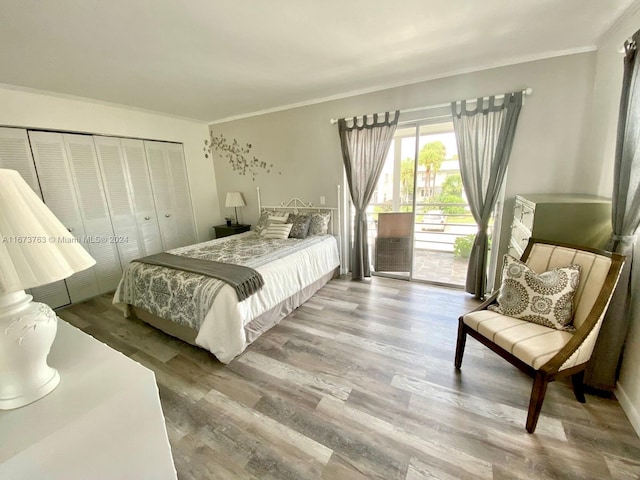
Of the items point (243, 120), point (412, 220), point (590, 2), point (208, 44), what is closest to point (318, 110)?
point (243, 120)

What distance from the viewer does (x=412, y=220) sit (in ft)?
11.0

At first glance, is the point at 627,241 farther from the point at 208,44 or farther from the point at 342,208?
the point at 208,44

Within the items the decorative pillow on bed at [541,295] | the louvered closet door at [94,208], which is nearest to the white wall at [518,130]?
the decorative pillow on bed at [541,295]

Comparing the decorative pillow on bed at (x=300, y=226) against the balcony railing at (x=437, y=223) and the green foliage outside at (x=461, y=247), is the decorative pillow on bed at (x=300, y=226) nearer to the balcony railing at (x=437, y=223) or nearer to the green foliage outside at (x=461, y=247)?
the balcony railing at (x=437, y=223)

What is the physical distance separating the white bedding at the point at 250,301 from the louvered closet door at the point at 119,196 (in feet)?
3.30

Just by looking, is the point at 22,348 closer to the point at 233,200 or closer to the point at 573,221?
the point at 573,221

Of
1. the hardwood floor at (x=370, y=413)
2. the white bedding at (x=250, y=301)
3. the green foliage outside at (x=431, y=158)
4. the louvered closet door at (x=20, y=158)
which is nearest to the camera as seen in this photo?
the hardwood floor at (x=370, y=413)

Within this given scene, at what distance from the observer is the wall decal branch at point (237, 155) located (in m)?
4.15

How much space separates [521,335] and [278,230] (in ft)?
8.92

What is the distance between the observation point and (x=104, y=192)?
11.2 feet

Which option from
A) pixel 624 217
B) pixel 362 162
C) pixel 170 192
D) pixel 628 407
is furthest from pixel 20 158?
pixel 628 407

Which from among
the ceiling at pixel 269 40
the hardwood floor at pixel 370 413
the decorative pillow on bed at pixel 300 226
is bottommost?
the hardwood floor at pixel 370 413

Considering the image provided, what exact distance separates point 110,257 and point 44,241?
11.4ft

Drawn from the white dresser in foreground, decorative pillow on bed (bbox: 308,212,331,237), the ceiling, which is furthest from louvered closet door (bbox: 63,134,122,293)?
the white dresser in foreground
